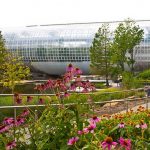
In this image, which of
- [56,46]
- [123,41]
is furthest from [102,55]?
[56,46]

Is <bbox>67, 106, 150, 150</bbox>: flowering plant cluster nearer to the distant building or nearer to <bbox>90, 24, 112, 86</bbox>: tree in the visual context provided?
<bbox>90, 24, 112, 86</bbox>: tree

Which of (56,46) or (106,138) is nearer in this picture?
(106,138)

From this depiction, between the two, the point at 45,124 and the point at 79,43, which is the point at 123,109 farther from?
the point at 79,43

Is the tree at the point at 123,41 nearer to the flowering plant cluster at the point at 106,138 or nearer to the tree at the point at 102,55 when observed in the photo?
the tree at the point at 102,55

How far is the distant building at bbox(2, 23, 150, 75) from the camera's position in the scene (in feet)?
227

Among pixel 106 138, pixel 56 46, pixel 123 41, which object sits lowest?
pixel 106 138

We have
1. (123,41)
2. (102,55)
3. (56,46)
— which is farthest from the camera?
(56,46)

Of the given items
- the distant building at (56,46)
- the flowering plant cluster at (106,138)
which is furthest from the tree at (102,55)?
the flowering plant cluster at (106,138)

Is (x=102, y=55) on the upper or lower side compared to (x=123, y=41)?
lower

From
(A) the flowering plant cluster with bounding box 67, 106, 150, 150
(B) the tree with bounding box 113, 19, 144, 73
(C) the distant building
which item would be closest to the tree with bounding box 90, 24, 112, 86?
(B) the tree with bounding box 113, 19, 144, 73

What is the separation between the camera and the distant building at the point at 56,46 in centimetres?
6912

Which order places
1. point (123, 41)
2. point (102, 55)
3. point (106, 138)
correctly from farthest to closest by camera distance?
point (102, 55) → point (123, 41) → point (106, 138)

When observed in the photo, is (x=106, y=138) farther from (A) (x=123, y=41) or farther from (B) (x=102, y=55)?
(B) (x=102, y=55)

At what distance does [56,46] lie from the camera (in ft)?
235
